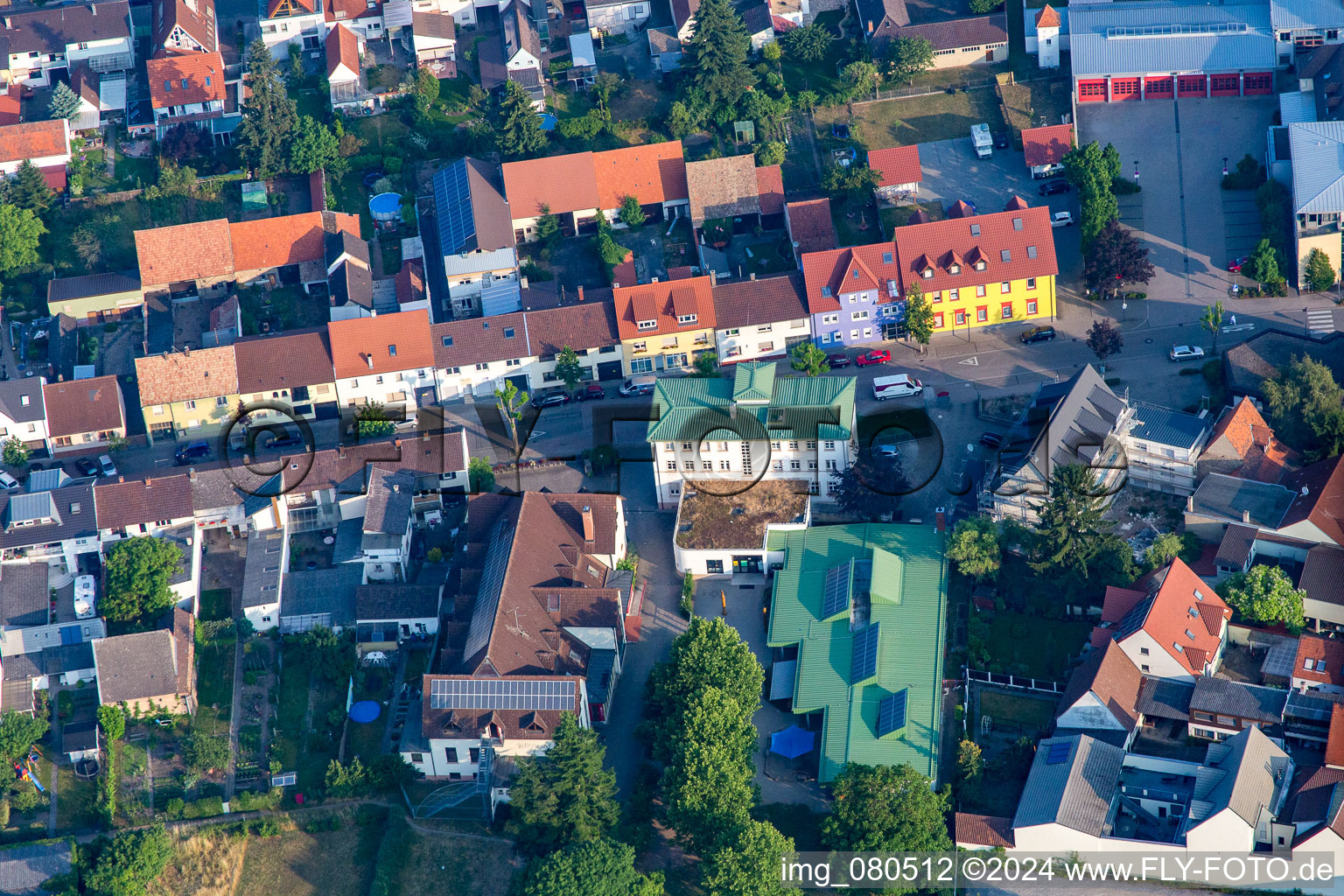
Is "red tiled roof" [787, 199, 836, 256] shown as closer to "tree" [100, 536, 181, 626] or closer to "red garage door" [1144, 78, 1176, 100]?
"red garage door" [1144, 78, 1176, 100]

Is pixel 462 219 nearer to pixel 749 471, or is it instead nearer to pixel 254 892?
pixel 749 471

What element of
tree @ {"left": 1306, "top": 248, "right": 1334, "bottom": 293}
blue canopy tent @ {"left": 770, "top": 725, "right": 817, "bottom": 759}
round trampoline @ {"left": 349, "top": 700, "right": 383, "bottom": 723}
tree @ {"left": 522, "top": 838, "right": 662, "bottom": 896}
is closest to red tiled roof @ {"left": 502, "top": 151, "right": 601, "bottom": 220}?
round trampoline @ {"left": 349, "top": 700, "right": 383, "bottom": 723}

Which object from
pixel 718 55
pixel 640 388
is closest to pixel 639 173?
pixel 718 55

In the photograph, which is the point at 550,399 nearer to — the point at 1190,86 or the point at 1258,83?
the point at 1190,86

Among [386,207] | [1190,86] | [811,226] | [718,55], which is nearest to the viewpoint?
[811,226]

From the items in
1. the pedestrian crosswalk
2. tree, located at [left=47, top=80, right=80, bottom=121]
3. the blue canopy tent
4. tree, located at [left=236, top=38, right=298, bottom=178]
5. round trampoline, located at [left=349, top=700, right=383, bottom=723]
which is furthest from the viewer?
tree, located at [left=47, top=80, right=80, bottom=121]

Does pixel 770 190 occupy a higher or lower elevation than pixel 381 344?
higher
